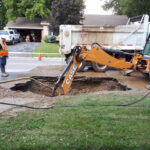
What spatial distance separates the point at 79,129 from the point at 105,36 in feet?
30.6

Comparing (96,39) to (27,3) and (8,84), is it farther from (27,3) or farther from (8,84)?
(27,3)

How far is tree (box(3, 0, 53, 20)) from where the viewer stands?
40688 mm

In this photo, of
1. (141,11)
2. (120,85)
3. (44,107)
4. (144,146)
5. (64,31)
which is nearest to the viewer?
(144,146)

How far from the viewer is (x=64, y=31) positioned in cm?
1255

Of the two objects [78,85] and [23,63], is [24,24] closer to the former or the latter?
[23,63]

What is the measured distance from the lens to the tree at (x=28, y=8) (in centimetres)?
4069

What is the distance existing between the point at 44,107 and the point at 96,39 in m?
7.52

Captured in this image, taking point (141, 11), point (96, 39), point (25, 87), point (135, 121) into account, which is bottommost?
point (25, 87)

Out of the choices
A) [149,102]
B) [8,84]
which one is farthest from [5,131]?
[8,84]

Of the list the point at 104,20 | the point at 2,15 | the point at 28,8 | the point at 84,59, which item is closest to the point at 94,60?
the point at 84,59

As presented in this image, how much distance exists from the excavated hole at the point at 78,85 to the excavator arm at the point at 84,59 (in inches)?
34.2

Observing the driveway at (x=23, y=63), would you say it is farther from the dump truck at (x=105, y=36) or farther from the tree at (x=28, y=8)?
the tree at (x=28, y=8)

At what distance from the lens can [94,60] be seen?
9219 mm

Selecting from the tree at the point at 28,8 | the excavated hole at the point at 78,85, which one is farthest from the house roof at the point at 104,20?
the excavated hole at the point at 78,85
